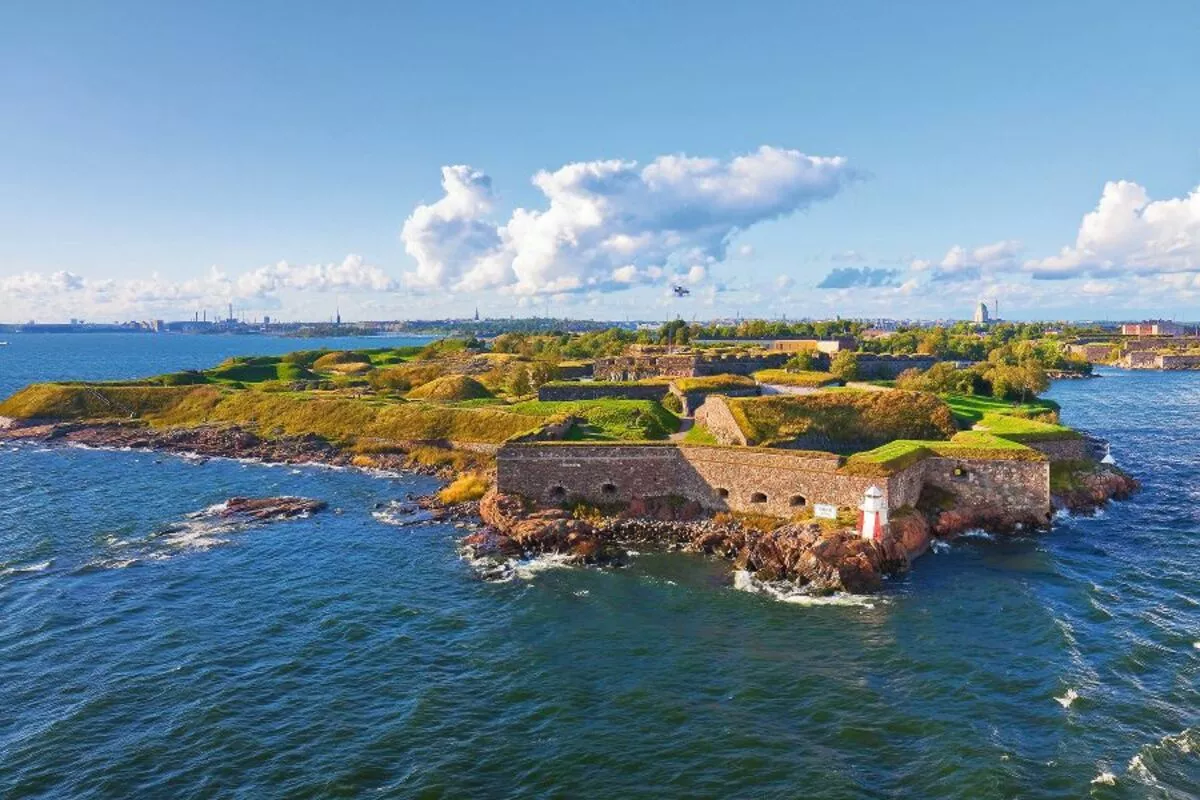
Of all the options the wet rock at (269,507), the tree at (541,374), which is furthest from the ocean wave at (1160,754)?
the tree at (541,374)

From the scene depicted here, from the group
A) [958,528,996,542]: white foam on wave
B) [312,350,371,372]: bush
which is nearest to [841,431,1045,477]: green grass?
[958,528,996,542]: white foam on wave

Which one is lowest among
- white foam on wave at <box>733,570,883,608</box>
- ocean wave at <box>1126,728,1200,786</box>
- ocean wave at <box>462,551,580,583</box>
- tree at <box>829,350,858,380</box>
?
ocean wave at <box>1126,728,1200,786</box>

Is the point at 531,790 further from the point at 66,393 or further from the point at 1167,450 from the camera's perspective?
the point at 66,393

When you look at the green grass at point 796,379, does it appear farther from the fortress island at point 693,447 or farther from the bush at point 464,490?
the bush at point 464,490

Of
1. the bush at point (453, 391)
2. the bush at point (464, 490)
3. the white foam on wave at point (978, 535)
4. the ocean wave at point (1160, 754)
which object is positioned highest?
the bush at point (453, 391)

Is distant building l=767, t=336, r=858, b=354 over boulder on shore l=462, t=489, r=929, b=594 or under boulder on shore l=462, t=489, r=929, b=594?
over

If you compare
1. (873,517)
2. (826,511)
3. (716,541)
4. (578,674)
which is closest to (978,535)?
(826,511)

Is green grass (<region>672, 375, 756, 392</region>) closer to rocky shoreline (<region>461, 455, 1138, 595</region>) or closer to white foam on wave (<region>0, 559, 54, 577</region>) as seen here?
rocky shoreline (<region>461, 455, 1138, 595</region>)
